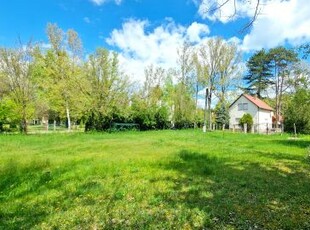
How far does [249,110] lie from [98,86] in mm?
29775

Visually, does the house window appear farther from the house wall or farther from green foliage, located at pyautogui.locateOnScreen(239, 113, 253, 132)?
green foliage, located at pyautogui.locateOnScreen(239, 113, 253, 132)

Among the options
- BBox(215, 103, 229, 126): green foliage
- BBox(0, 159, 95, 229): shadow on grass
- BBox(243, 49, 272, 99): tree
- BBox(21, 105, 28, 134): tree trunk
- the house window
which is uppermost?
BBox(243, 49, 272, 99): tree

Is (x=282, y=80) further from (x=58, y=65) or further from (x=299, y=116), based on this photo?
(x=58, y=65)

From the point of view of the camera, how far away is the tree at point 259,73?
177 feet

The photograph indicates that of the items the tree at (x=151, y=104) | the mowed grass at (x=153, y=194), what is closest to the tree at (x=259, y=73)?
the tree at (x=151, y=104)

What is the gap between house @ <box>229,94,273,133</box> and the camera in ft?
164

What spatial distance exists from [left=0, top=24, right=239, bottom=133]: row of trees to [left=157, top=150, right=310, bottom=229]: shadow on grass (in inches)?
905

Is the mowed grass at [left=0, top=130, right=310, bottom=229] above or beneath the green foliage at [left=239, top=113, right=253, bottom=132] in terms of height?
beneath

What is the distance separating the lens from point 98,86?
30.8 m

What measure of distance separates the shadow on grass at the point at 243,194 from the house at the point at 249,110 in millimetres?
41801

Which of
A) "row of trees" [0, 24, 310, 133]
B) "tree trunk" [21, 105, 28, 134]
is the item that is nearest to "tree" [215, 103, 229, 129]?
"row of trees" [0, 24, 310, 133]

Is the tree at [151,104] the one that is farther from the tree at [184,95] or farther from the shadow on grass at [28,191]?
the shadow on grass at [28,191]

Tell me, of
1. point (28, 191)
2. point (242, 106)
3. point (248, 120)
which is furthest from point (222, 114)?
point (28, 191)

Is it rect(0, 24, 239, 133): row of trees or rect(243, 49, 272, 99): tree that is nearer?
rect(0, 24, 239, 133): row of trees
